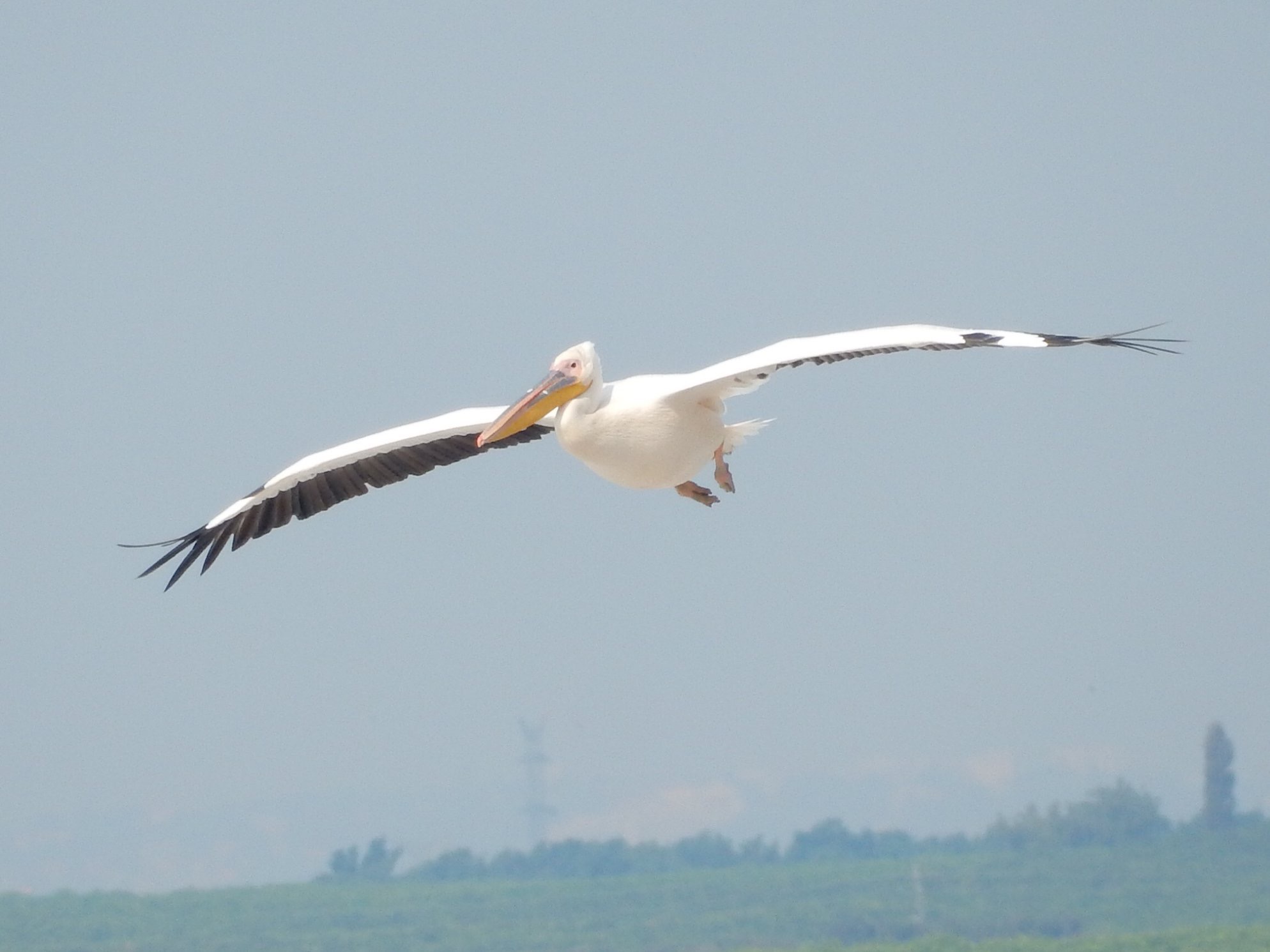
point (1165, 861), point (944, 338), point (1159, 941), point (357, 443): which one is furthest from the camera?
point (1165, 861)

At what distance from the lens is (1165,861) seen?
4991 cm

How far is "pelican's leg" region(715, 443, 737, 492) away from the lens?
9859 millimetres

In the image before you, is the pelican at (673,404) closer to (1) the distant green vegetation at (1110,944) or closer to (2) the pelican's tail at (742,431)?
(2) the pelican's tail at (742,431)

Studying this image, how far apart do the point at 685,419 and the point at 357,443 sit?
2.28 meters

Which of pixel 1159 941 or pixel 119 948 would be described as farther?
pixel 119 948

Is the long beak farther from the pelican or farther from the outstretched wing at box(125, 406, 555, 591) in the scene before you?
the outstretched wing at box(125, 406, 555, 591)

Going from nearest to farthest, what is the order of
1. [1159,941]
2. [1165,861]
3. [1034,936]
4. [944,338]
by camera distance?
[944,338] → [1159,941] → [1034,936] → [1165,861]

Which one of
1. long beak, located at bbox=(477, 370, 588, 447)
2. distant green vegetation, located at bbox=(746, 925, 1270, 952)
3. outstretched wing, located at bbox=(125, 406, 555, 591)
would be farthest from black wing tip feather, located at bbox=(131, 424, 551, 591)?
distant green vegetation, located at bbox=(746, 925, 1270, 952)

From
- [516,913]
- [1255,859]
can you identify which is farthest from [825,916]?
[1255,859]

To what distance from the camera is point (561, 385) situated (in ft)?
29.1

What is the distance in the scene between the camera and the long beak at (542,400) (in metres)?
8.85

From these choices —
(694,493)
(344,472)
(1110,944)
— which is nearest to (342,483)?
(344,472)

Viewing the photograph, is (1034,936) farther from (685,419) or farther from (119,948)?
(685,419)

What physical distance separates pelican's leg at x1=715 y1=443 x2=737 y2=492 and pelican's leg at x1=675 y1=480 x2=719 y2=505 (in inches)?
3.2
